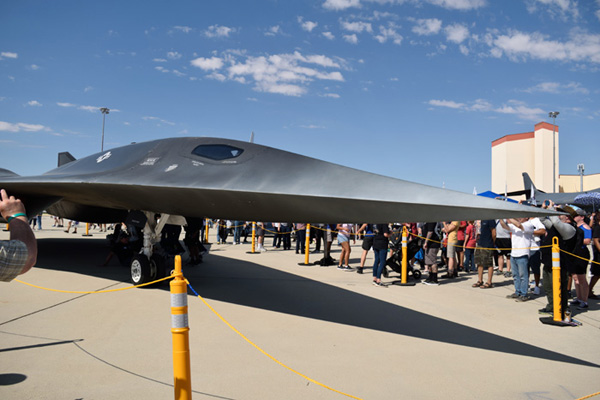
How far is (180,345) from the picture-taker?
262cm

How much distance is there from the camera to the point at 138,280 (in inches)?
289

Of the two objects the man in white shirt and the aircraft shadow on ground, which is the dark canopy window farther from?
the man in white shirt

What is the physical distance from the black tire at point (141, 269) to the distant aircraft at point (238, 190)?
0.02 m

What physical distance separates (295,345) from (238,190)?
1931mm

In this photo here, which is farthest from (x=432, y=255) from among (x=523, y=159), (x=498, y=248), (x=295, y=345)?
(x=523, y=159)

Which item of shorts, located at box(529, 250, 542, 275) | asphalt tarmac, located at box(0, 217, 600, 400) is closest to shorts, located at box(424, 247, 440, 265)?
asphalt tarmac, located at box(0, 217, 600, 400)

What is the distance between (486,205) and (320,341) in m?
2.40

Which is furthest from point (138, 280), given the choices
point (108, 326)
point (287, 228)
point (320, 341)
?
point (287, 228)

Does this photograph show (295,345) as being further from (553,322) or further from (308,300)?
(553,322)

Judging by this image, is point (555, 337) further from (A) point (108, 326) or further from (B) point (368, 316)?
(A) point (108, 326)

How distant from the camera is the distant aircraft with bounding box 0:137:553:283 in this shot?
13.5 feet

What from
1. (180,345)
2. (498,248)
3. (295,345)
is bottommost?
(295,345)

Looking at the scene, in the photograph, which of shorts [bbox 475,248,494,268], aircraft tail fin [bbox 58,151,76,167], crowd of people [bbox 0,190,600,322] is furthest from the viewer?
aircraft tail fin [bbox 58,151,76,167]

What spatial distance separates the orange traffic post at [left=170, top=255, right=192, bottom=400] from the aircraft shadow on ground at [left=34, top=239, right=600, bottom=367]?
3.28 meters
